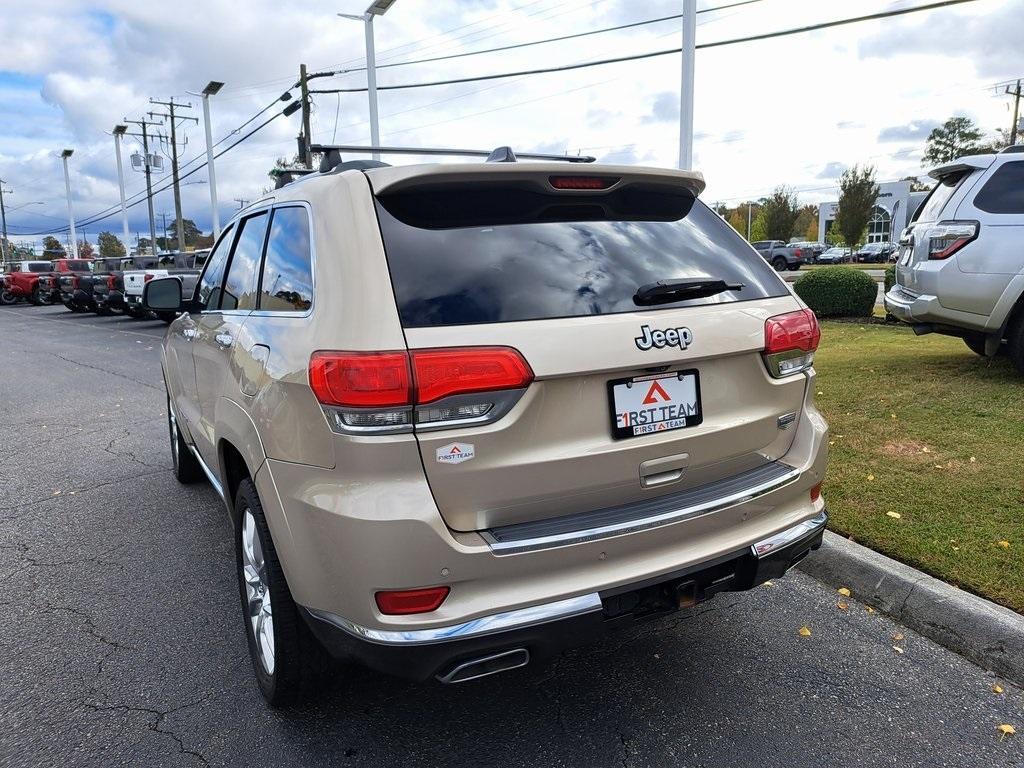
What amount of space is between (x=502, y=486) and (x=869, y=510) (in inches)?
107

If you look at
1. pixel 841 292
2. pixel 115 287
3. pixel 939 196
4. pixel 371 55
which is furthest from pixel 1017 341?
pixel 115 287

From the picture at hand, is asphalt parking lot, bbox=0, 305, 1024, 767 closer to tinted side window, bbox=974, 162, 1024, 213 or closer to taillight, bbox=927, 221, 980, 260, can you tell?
taillight, bbox=927, 221, 980, 260

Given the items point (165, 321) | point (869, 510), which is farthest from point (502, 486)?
point (165, 321)

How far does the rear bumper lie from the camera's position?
2.03m

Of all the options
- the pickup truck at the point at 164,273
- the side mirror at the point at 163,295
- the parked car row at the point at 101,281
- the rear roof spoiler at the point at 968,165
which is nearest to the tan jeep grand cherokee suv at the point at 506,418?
the side mirror at the point at 163,295

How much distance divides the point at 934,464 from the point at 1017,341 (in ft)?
8.55

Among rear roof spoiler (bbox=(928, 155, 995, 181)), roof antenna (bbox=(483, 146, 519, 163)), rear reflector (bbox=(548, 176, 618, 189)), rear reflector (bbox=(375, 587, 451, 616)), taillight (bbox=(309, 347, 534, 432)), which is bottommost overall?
rear reflector (bbox=(375, 587, 451, 616))

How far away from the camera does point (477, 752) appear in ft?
7.97

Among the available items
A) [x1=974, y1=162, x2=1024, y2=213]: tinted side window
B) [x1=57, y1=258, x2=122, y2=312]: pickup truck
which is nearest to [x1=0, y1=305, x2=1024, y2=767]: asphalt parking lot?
[x1=974, y1=162, x2=1024, y2=213]: tinted side window

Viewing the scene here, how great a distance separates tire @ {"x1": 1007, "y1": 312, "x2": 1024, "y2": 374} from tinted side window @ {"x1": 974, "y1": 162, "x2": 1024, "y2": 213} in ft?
3.08

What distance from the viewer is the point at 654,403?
7.50ft

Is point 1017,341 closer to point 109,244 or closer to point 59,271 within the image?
point 59,271

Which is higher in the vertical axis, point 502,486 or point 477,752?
point 502,486

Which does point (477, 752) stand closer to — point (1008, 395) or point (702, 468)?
point (702, 468)
